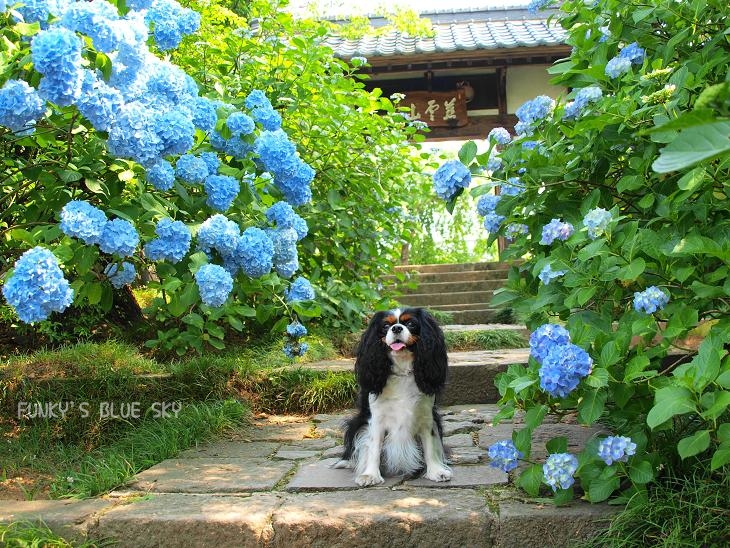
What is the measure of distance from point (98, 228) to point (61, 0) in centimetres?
84

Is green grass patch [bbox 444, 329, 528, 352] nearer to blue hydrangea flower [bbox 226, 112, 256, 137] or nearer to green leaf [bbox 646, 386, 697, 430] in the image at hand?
blue hydrangea flower [bbox 226, 112, 256, 137]

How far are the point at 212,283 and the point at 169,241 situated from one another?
0.23 m

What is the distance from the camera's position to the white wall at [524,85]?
29.3 ft

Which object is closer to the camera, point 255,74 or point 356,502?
point 356,502

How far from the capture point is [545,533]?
6.90 feet

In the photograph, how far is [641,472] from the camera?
6.64 feet

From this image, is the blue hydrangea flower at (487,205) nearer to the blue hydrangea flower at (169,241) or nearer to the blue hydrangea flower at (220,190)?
the blue hydrangea flower at (220,190)

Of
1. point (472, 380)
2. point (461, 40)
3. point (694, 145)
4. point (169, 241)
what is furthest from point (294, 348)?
point (461, 40)

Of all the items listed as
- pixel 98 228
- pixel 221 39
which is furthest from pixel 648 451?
pixel 221 39

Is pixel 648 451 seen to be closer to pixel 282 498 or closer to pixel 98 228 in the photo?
pixel 282 498

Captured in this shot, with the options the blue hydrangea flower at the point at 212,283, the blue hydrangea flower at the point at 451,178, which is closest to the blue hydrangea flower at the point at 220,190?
the blue hydrangea flower at the point at 212,283

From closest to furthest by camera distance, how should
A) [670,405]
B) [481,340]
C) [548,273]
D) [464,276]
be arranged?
[670,405] < [548,273] < [481,340] < [464,276]

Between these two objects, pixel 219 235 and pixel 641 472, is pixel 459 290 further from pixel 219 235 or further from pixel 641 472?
pixel 641 472

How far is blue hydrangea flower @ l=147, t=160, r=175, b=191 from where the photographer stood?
7.86 ft
